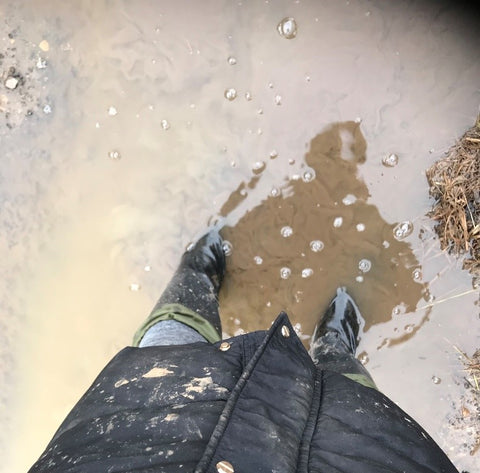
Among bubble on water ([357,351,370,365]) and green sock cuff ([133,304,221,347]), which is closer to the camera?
green sock cuff ([133,304,221,347])

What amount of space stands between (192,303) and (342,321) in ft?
1.79

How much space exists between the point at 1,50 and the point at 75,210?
651mm

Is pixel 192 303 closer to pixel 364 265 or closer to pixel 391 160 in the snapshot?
pixel 364 265

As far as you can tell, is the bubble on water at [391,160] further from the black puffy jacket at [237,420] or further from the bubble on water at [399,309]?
the black puffy jacket at [237,420]

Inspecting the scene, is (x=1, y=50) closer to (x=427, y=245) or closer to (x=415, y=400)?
(x=427, y=245)

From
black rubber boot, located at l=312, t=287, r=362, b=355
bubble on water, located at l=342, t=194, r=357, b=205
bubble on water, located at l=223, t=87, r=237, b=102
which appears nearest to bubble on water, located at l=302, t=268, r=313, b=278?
black rubber boot, located at l=312, t=287, r=362, b=355

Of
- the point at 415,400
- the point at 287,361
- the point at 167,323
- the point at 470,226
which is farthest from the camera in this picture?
the point at 415,400

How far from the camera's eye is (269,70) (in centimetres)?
173

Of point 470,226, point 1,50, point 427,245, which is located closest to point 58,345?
point 1,50

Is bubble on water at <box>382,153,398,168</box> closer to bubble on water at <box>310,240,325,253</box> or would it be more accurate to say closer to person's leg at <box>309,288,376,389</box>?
bubble on water at <box>310,240,325,253</box>

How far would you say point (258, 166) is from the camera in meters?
1.77

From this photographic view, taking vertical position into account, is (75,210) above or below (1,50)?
below

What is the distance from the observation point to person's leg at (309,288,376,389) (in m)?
1.53

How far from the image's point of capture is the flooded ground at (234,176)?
170 centimetres
